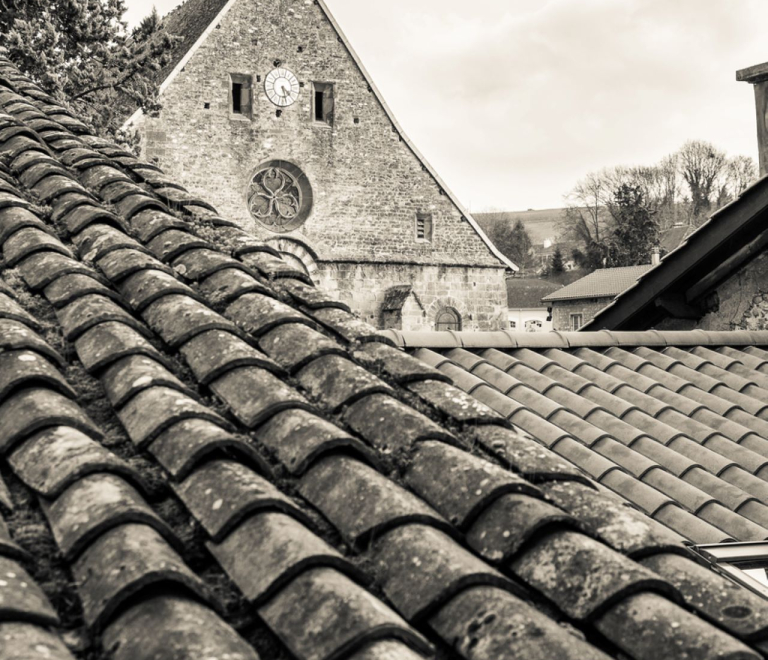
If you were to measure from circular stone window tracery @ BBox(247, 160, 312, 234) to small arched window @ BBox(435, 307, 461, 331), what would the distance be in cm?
503

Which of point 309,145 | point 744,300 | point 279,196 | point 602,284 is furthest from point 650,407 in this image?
point 602,284

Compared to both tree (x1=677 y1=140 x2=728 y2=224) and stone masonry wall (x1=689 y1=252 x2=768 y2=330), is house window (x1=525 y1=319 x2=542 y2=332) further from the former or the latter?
stone masonry wall (x1=689 y1=252 x2=768 y2=330)

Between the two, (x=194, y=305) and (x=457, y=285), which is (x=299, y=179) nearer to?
(x=457, y=285)

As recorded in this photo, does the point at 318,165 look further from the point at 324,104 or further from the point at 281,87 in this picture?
the point at 281,87

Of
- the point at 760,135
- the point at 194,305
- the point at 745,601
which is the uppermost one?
the point at 760,135

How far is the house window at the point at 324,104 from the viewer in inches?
991

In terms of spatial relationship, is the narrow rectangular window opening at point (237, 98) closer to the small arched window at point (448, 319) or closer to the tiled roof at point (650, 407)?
the small arched window at point (448, 319)

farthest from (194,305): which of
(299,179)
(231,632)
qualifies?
(299,179)

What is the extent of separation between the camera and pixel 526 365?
21.2 ft

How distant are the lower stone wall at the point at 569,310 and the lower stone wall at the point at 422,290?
20.7 metres

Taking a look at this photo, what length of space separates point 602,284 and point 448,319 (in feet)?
73.9

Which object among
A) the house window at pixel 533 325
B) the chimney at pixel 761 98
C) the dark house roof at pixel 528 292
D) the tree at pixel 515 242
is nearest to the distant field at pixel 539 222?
the tree at pixel 515 242

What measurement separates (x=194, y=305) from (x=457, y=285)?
23.3 metres

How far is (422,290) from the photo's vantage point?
25797 millimetres
